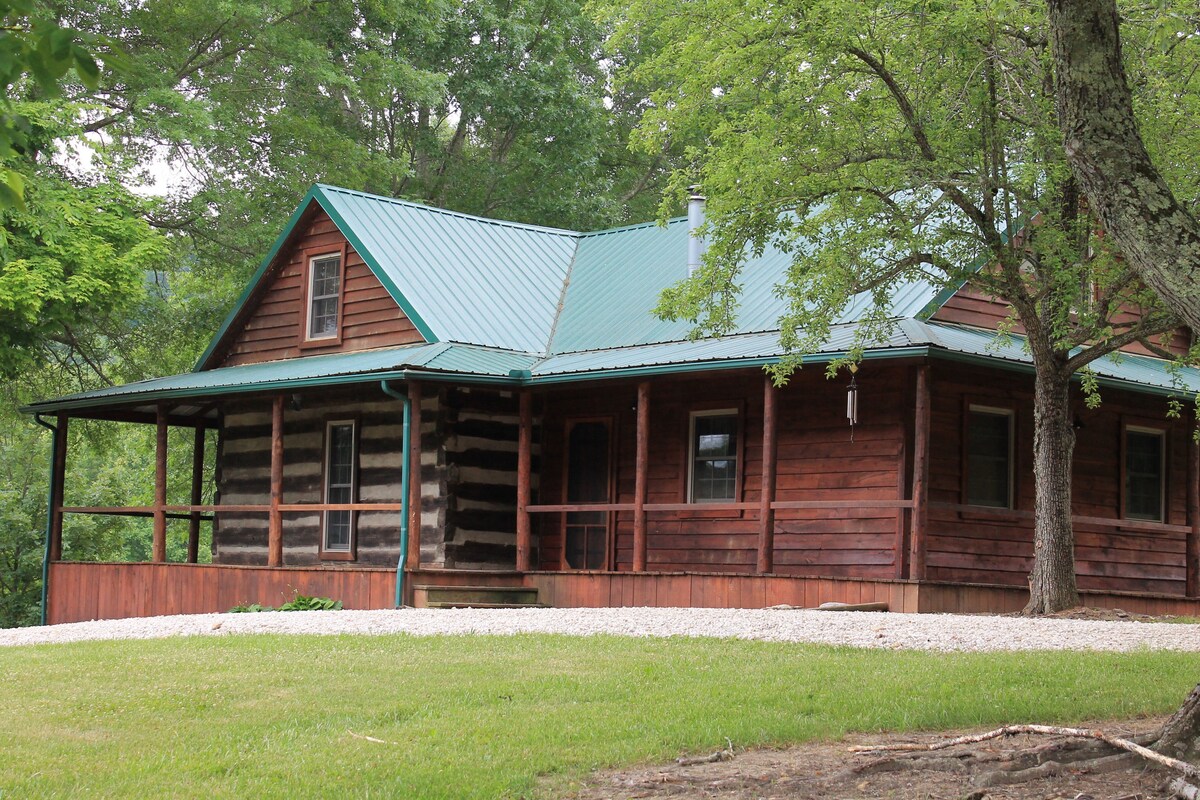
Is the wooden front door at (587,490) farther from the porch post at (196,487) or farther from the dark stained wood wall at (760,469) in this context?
the porch post at (196,487)

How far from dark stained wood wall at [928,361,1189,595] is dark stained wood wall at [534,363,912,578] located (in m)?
0.73

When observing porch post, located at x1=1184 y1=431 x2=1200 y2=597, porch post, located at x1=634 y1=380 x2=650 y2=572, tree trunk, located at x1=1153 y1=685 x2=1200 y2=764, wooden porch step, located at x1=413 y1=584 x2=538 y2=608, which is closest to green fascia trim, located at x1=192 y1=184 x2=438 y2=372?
porch post, located at x1=634 y1=380 x2=650 y2=572

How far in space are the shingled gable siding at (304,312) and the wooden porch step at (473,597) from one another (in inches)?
160

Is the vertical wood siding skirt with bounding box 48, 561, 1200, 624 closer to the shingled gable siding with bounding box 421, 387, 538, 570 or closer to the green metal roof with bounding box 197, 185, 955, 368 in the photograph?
the shingled gable siding with bounding box 421, 387, 538, 570

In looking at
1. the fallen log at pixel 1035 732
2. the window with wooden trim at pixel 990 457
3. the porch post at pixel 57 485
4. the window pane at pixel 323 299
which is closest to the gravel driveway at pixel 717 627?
the window with wooden trim at pixel 990 457

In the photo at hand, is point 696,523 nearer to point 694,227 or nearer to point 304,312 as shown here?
point 694,227

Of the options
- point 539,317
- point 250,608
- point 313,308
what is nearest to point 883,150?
point 539,317

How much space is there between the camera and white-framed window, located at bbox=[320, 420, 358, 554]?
21984mm

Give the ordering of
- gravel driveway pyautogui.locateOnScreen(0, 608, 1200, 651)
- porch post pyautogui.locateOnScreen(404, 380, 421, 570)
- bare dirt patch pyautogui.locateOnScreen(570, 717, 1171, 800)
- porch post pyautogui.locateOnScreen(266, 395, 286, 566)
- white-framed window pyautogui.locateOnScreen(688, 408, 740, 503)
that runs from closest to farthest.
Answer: bare dirt patch pyautogui.locateOnScreen(570, 717, 1171, 800)
gravel driveway pyautogui.locateOnScreen(0, 608, 1200, 651)
porch post pyautogui.locateOnScreen(404, 380, 421, 570)
white-framed window pyautogui.locateOnScreen(688, 408, 740, 503)
porch post pyautogui.locateOnScreen(266, 395, 286, 566)

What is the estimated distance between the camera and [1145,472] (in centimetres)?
2158

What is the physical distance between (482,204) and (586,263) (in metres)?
14.0

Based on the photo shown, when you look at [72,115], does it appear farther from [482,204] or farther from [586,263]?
[482,204]

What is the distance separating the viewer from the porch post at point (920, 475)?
16578mm

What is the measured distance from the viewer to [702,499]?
66.6ft
